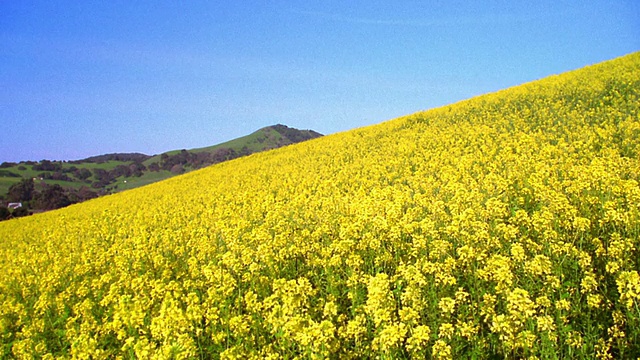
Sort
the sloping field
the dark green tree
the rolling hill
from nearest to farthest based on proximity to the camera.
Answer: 1. the sloping field
2. the dark green tree
3. the rolling hill

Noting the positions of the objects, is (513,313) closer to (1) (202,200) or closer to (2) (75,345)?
(2) (75,345)

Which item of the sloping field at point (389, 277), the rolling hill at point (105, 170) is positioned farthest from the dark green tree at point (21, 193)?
the sloping field at point (389, 277)

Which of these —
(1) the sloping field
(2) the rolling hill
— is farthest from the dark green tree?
(1) the sloping field

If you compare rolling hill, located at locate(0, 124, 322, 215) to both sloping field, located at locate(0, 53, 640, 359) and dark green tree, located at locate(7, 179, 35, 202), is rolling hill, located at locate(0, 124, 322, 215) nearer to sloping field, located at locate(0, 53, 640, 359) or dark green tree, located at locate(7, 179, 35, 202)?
dark green tree, located at locate(7, 179, 35, 202)

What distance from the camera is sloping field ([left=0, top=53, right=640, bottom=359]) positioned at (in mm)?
3887

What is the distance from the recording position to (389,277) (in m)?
5.73

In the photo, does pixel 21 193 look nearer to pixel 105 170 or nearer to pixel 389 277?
pixel 105 170

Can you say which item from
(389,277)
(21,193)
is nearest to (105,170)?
(21,193)

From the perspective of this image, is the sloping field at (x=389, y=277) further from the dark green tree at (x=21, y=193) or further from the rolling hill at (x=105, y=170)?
the rolling hill at (x=105, y=170)

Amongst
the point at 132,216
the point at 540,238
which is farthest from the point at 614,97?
the point at 132,216

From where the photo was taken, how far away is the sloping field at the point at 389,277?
389cm

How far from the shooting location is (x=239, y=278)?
6.54 metres

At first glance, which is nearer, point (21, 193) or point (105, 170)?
point (21, 193)

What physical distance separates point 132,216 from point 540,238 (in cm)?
1741
